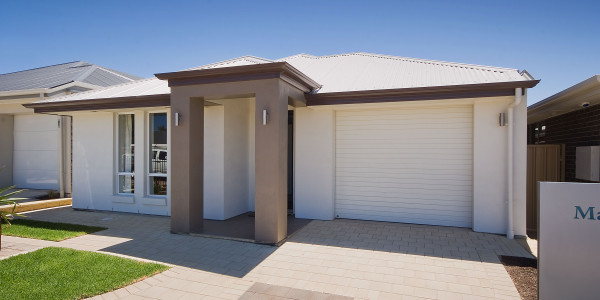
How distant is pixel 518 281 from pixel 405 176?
3.98m

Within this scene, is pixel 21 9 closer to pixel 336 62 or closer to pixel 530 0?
pixel 336 62

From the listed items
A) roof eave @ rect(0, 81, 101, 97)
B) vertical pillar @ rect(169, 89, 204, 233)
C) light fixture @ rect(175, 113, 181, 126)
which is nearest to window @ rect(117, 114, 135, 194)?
vertical pillar @ rect(169, 89, 204, 233)

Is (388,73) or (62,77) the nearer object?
(388,73)

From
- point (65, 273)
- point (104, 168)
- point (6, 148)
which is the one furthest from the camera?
point (6, 148)

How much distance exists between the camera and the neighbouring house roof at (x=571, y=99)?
6.34m

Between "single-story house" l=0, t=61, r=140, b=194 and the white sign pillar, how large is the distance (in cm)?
1432

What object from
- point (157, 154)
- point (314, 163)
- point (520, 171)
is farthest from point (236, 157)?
point (520, 171)

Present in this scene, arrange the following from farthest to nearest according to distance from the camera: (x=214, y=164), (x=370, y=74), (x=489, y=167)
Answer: (x=370, y=74) < (x=214, y=164) < (x=489, y=167)

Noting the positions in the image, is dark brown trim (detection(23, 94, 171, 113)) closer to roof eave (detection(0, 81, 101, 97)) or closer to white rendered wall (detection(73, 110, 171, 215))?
white rendered wall (detection(73, 110, 171, 215))

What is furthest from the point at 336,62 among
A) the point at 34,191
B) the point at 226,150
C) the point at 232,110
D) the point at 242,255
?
the point at 34,191

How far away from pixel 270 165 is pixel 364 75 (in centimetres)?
441

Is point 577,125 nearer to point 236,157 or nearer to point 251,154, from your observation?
point 251,154

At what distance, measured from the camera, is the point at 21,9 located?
11.2 metres

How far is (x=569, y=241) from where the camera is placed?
3.57 metres
